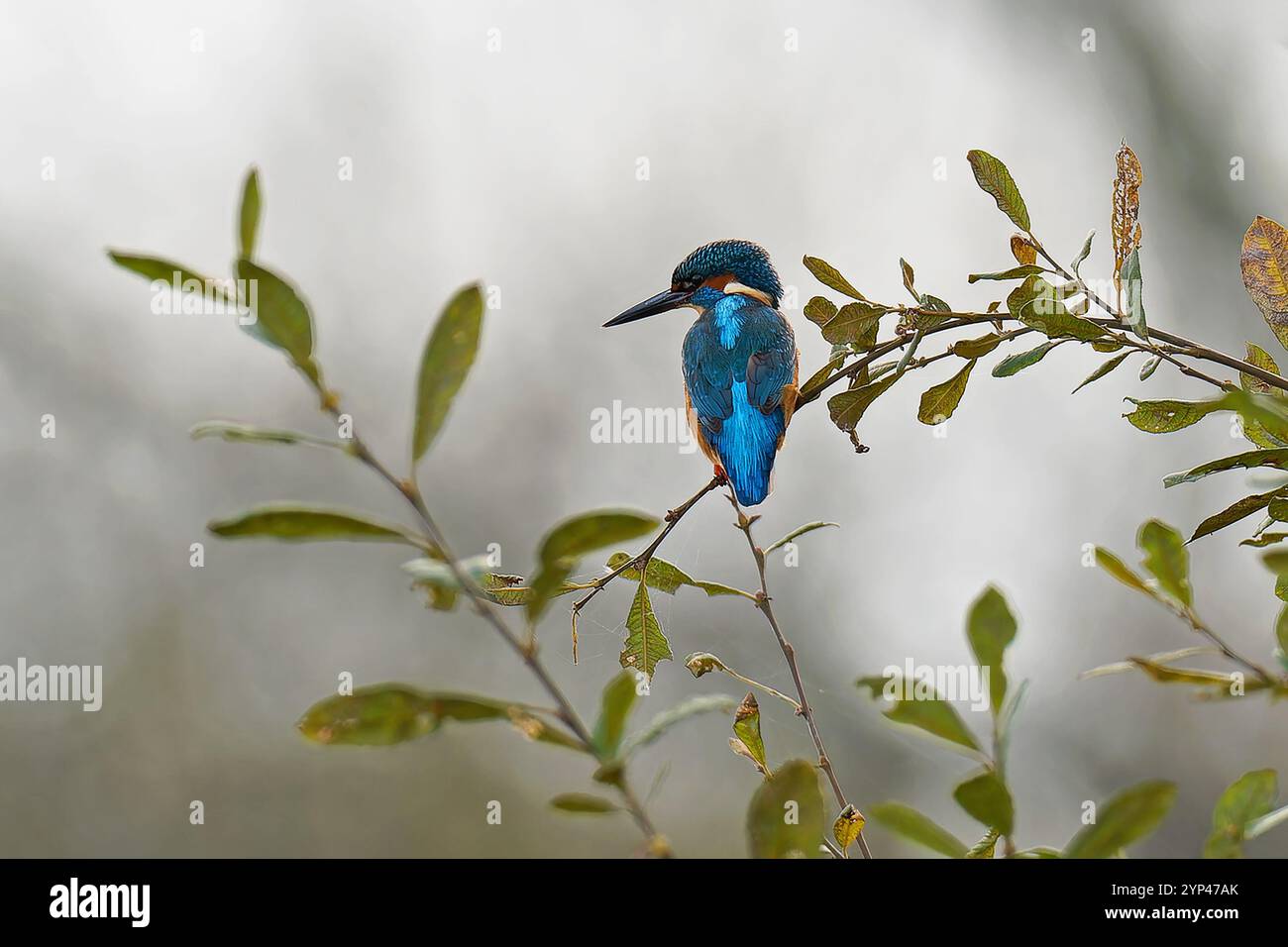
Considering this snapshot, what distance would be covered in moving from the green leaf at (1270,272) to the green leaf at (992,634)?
610 mm

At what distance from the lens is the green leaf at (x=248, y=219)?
1.31 ft

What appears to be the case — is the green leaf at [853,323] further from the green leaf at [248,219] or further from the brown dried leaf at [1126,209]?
the green leaf at [248,219]

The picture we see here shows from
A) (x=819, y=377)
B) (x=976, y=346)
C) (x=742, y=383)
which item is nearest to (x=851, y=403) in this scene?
(x=819, y=377)

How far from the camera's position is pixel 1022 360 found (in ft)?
2.79

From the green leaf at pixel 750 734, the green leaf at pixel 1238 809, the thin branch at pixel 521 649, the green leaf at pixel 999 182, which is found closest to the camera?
the thin branch at pixel 521 649

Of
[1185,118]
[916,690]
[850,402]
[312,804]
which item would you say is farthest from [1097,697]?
[916,690]

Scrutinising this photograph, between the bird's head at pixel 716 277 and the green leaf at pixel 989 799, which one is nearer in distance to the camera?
the green leaf at pixel 989 799

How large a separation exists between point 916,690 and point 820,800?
6 cm

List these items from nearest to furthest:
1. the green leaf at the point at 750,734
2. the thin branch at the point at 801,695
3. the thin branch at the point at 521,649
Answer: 1. the thin branch at the point at 521,649
2. the thin branch at the point at 801,695
3. the green leaf at the point at 750,734

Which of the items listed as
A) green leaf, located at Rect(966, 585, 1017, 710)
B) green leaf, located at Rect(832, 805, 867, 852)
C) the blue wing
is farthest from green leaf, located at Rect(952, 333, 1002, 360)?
the blue wing

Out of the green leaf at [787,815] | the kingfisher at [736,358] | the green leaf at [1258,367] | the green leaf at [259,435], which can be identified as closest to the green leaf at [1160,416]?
the green leaf at [1258,367]

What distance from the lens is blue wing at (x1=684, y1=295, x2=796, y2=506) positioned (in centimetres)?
249

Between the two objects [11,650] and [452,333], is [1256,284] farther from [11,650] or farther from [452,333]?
[11,650]

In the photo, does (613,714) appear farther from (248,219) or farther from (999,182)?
(999,182)
